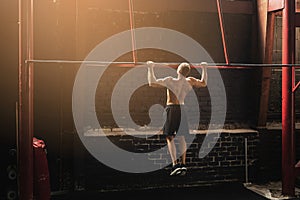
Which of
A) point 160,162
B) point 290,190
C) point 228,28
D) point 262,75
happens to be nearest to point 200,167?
point 160,162

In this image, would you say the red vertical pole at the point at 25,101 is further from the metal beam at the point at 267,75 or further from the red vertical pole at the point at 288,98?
the metal beam at the point at 267,75

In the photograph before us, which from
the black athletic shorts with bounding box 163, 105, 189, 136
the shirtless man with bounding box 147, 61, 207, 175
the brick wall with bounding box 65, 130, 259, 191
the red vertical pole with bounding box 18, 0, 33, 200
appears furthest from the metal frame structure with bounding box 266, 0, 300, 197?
the red vertical pole with bounding box 18, 0, 33, 200

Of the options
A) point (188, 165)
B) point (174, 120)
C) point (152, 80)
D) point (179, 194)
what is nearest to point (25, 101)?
point (152, 80)

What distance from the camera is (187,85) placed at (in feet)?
16.4

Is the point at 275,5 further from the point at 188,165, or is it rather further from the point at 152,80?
the point at 188,165

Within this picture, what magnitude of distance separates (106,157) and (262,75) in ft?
9.39

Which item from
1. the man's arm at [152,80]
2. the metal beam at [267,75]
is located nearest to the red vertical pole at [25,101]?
the man's arm at [152,80]

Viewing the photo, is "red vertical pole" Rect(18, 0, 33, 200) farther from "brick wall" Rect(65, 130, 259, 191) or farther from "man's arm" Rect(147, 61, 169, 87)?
"brick wall" Rect(65, 130, 259, 191)

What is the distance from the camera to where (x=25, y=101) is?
4039mm

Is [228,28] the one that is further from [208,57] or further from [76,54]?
[76,54]

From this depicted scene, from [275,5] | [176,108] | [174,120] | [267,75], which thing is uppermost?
[275,5]

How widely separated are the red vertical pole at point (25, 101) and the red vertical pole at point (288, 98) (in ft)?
12.1

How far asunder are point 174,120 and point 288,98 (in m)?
1.96

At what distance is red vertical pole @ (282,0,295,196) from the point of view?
18.7 feet
